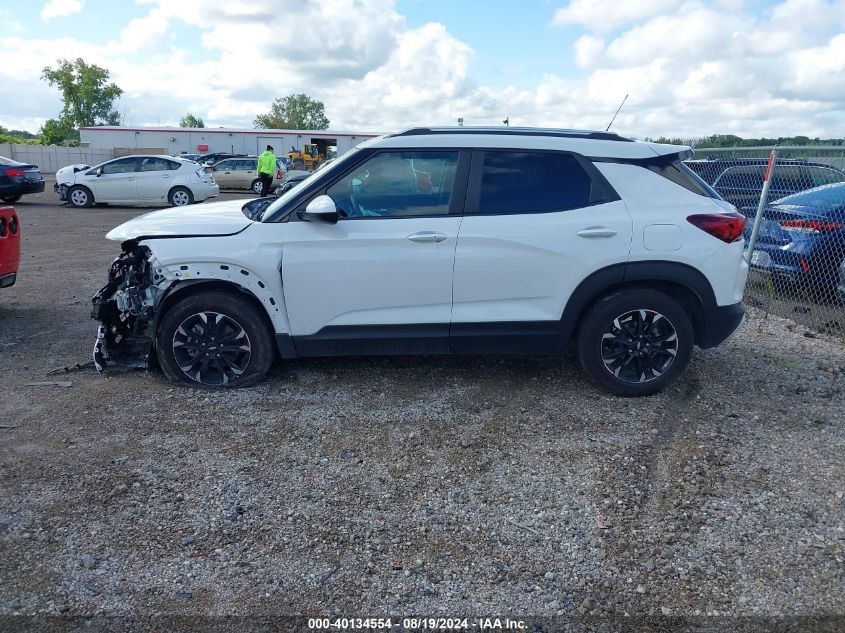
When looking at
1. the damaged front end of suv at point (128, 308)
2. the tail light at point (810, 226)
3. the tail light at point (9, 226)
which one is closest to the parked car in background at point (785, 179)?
the tail light at point (810, 226)

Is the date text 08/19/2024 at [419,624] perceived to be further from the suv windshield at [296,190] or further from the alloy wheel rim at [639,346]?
the suv windshield at [296,190]

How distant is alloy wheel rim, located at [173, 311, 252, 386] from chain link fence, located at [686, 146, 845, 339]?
5.80m

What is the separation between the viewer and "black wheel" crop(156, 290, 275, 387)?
4.84 meters

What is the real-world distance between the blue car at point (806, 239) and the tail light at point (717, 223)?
2.99m

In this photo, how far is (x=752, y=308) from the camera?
25.8 ft

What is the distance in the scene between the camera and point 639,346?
16.1 ft

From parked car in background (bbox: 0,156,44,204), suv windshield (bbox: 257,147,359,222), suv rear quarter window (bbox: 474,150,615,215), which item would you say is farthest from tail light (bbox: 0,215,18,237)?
parked car in background (bbox: 0,156,44,204)

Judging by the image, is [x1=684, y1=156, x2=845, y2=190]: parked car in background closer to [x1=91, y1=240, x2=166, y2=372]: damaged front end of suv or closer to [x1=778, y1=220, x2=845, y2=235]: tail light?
[x1=778, y1=220, x2=845, y2=235]: tail light

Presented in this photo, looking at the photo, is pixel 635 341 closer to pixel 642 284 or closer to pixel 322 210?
pixel 642 284

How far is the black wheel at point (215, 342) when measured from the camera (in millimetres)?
4844

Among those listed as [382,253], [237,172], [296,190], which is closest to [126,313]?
[296,190]

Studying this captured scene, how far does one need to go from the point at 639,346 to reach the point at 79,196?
1878 centimetres

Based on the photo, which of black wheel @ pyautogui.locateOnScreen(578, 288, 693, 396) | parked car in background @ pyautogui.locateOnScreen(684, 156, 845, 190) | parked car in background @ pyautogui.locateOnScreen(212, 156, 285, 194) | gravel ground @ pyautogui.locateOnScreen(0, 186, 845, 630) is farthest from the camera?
parked car in background @ pyautogui.locateOnScreen(212, 156, 285, 194)

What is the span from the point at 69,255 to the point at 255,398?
7716 millimetres
